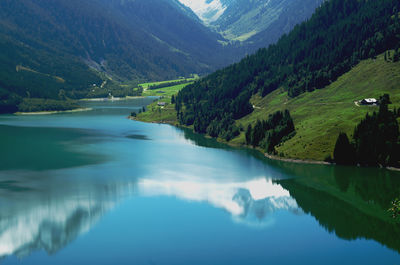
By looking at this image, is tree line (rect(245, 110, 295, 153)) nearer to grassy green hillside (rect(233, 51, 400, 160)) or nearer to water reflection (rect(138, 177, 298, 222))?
grassy green hillside (rect(233, 51, 400, 160))

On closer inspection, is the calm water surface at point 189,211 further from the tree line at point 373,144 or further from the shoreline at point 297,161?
the tree line at point 373,144

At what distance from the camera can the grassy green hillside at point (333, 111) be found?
465 feet

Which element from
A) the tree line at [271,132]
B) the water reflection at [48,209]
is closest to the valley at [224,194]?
the water reflection at [48,209]

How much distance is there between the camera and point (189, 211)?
303ft

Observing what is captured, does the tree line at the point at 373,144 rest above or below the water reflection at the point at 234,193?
above

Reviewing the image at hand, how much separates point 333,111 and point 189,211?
96.5 m

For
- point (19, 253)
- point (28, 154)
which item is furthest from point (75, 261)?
point (28, 154)

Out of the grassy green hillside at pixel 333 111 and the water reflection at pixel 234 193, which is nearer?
the water reflection at pixel 234 193

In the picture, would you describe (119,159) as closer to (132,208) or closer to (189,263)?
(132,208)

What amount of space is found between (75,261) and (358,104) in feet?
436

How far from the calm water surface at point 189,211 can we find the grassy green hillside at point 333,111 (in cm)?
961

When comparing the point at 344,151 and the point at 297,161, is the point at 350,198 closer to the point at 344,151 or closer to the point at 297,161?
the point at 344,151

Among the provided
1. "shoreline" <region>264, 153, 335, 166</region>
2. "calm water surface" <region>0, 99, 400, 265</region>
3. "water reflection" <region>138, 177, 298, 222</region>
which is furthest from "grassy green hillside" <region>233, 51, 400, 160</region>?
"water reflection" <region>138, 177, 298, 222</region>

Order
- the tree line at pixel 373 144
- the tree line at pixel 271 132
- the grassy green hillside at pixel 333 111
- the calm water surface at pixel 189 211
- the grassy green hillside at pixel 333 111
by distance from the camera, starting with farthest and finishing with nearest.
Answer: the tree line at pixel 271 132 < the grassy green hillside at pixel 333 111 < the grassy green hillside at pixel 333 111 < the tree line at pixel 373 144 < the calm water surface at pixel 189 211
